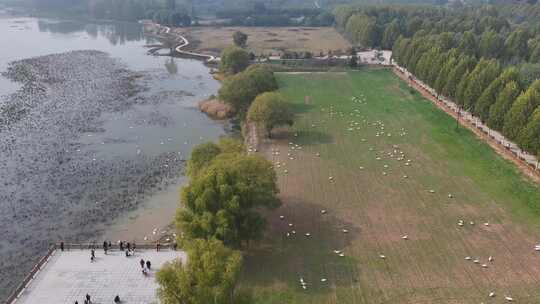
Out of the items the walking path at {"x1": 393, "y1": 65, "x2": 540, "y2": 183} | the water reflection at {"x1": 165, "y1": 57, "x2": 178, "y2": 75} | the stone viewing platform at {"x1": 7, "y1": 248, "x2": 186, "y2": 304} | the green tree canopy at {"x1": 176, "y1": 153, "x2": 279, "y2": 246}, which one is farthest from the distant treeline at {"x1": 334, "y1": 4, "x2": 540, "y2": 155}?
the water reflection at {"x1": 165, "y1": 57, "x2": 178, "y2": 75}

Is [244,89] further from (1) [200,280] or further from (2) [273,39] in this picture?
(2) [273,39]

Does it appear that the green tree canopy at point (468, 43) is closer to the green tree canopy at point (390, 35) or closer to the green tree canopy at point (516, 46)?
the green tree canopy at point (516, 46)

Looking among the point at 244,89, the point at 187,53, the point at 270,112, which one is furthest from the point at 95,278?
the point at 187,53

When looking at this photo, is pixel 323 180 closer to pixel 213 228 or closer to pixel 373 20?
pixel 213 228

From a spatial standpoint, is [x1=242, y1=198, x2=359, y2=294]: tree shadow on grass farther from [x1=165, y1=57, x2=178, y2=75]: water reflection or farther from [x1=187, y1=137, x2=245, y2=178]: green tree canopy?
[x1=165, y1=57, x2=178, y2=75]: water reflection

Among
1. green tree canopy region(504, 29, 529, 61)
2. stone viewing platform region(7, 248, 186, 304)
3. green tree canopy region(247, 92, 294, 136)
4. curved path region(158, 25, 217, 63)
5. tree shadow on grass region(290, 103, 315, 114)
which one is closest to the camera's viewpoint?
stone viewing platform region(7, 248, 186, 304)

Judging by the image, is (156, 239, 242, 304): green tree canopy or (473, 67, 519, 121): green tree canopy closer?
(156, 239, 242, 304): green tree canopy

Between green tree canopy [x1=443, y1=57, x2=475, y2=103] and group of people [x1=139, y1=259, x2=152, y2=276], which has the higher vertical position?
green tree canopy [x1=443, y1=57, x2=475, y2=103]

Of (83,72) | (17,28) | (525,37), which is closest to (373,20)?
(525,37)
